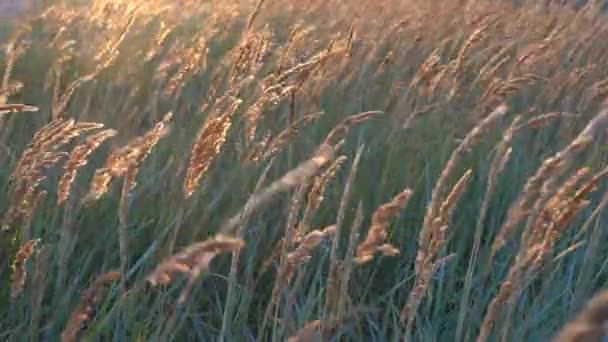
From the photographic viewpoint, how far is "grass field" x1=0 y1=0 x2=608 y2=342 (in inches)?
49.2

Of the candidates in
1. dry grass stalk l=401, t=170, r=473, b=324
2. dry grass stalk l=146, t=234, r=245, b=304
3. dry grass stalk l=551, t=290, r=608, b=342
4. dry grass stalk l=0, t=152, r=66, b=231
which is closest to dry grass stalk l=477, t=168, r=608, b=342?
dry grass stalk l=401, t=170, r=473, b=324

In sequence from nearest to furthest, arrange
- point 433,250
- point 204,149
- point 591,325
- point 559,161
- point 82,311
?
point 591,325 → point 82,311 → point 559,161 → point 433,250 → point 204,149

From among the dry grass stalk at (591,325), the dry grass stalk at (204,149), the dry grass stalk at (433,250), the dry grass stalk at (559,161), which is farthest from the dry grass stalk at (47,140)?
the dry grass stalk at (591,325)

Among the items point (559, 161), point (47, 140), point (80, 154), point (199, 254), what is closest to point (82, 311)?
point (199, 254)

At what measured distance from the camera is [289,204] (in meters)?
1.84

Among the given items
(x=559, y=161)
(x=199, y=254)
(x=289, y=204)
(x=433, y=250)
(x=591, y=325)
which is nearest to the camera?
(x=591, y=325)

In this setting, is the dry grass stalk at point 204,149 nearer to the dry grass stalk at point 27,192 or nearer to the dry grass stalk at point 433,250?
the dry grass stalk at point 27,192

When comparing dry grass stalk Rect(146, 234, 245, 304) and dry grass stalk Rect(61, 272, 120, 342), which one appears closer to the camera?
dry grass stalk Rect(146, 234, 245, 304)

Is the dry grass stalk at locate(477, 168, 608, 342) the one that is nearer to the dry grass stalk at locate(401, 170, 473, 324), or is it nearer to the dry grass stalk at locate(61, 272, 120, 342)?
the dry grass stalk at locate(401, 170, 473, 324)

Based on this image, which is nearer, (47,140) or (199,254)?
(199,254)

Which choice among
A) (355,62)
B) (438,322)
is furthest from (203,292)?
(355,62)

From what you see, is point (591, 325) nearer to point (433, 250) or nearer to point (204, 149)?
point (433, 250)

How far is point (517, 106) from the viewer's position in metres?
3.37

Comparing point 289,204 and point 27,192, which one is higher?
point 27,192
